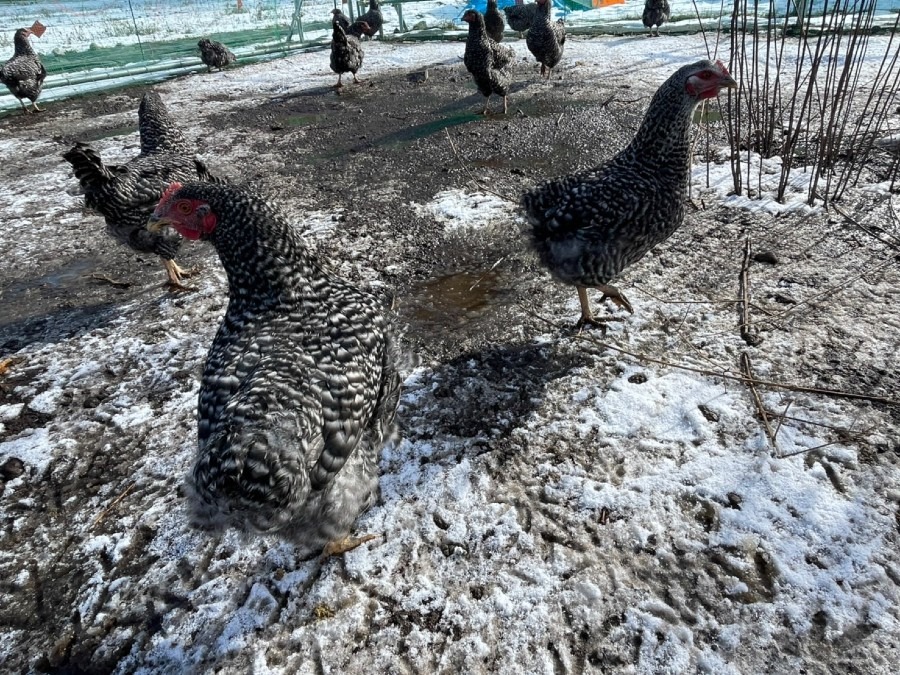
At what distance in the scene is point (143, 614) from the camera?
8.23 ft

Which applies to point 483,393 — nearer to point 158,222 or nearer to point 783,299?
point 158,222

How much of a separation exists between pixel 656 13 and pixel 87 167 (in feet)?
43.5

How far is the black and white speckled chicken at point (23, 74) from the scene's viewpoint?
32.5 ft

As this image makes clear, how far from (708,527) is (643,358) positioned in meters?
1.33

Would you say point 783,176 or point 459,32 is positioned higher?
point 459,32

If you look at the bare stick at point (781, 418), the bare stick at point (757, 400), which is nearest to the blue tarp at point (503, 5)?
the bare stick at point (757, 400)

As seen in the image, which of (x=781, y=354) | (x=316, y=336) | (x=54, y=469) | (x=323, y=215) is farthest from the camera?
(x=323, y=215)

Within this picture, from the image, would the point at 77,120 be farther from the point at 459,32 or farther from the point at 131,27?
the point at 459,32

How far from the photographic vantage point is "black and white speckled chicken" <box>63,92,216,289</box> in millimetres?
4348

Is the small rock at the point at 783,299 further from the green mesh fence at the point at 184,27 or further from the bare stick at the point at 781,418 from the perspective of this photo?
the green mesh fence at the point at 184,27

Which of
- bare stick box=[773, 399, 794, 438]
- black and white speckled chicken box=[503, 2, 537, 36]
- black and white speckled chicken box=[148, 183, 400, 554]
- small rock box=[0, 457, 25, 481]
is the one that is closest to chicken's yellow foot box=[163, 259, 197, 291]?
small rock box=[0, 457, 25, 481]

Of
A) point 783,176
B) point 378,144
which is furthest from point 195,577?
point 378,144

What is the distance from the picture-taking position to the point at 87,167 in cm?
429

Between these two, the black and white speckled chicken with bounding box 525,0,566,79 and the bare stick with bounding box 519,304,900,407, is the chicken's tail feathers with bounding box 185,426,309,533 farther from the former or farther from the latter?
the black and white speckled chicken with bounding box 525,0,566,79
